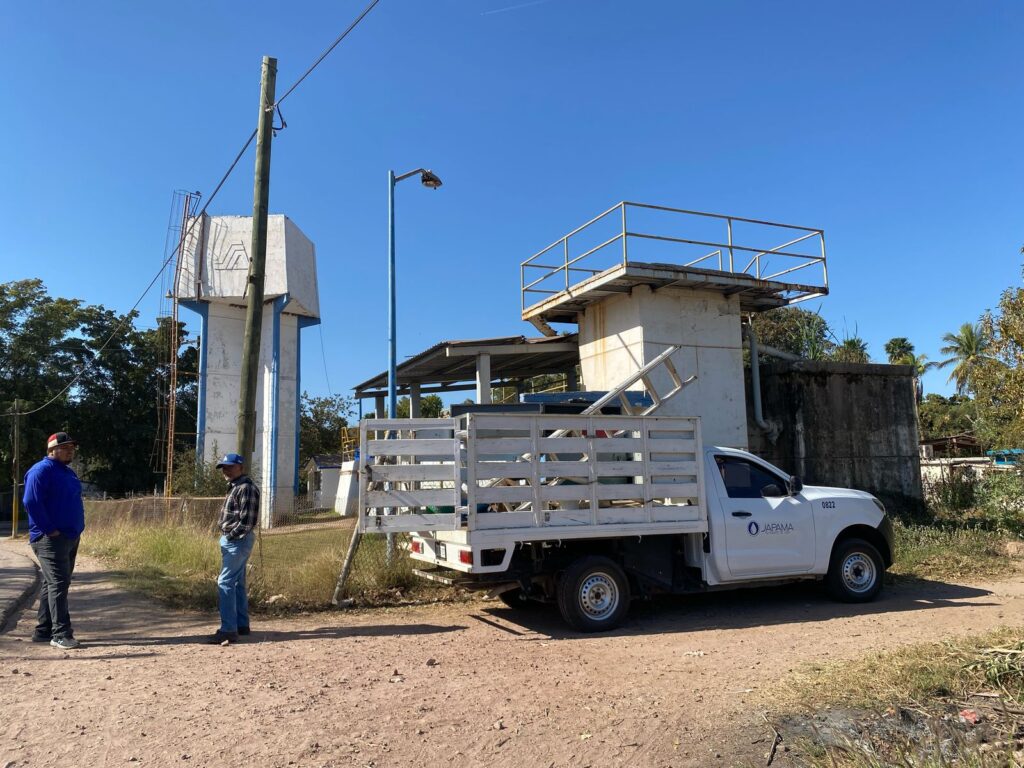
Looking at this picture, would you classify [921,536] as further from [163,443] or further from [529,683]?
[163,443]

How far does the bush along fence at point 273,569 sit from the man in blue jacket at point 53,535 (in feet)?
6.58

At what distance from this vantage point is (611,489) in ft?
25.1

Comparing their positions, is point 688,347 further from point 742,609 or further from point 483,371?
point 742,609

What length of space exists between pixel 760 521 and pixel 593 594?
215 centimetres

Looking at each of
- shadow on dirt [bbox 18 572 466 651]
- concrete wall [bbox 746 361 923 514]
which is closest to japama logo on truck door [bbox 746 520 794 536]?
shadow on dirt [bbox 18 572 466 651]

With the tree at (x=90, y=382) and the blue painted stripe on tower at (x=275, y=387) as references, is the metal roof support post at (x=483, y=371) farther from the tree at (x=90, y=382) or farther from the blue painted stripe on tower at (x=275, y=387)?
the tree at (x=90, y=382)

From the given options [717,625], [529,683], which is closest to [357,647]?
[529,683]

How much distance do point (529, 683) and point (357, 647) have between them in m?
1.90

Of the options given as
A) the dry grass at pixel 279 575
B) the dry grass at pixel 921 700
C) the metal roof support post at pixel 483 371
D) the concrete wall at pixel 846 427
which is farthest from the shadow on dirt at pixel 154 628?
the concrete wall at pixel 846 427

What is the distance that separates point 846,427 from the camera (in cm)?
1598

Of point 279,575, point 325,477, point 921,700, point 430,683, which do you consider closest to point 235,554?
point 279,575

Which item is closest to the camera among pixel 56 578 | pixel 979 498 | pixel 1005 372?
pixel 56 578

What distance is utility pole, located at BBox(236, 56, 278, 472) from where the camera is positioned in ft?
30.2

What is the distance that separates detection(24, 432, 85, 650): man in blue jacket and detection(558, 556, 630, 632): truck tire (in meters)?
4.41
